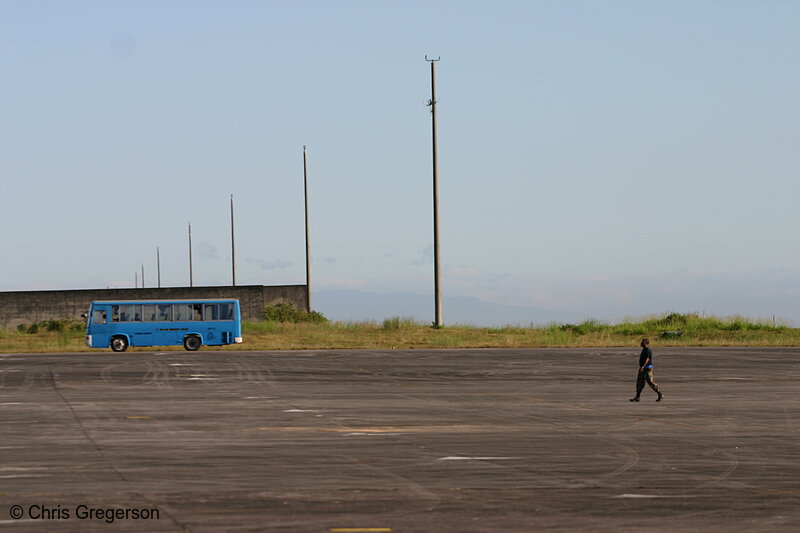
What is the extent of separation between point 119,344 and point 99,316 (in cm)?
173

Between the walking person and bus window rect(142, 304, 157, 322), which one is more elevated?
bus window rect(142, 304, 157, 322)

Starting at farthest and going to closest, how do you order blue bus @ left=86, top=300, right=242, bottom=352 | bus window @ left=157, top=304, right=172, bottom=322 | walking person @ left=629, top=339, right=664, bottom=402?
bus window @ left=157, top=304, right=172, bottom=322
blue bus @ left=86, top=300, right=242, bottom=352
walking person @ left=629, top=339, right=664, bottom=402

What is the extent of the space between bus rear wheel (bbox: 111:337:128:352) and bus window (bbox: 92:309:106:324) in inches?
42.8

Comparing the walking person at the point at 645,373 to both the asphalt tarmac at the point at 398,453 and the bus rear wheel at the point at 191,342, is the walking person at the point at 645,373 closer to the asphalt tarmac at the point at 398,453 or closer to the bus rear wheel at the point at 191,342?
the asphalt tarmac at the point at 398,453

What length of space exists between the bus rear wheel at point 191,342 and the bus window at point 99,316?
4192 millimetres

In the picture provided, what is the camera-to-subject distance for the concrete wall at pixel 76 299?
81188 millimetres

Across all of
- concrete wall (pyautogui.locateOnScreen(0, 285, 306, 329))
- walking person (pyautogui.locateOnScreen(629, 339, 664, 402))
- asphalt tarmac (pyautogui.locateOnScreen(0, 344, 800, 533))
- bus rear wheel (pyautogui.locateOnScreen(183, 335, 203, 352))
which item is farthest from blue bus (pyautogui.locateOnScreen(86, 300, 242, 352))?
walking person (pyautogui.locateOnScreen(629, 339, 664, 402))

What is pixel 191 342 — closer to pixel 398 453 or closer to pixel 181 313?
pixel 181 313

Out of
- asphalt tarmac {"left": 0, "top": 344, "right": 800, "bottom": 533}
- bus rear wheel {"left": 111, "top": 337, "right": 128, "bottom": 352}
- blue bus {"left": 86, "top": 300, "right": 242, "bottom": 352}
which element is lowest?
asphalt tarmac {"left": 0, "top": 344, "right": 800, "bottom": 533}

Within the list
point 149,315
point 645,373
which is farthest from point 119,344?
point 645,373

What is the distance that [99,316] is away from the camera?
52.6 meters

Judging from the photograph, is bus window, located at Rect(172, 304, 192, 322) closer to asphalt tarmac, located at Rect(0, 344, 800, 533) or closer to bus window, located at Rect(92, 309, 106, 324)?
bus window, located at Rect(92, 309, 106, 324)

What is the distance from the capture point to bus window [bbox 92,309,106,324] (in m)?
52.5

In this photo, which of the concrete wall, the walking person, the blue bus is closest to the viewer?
the walking person
